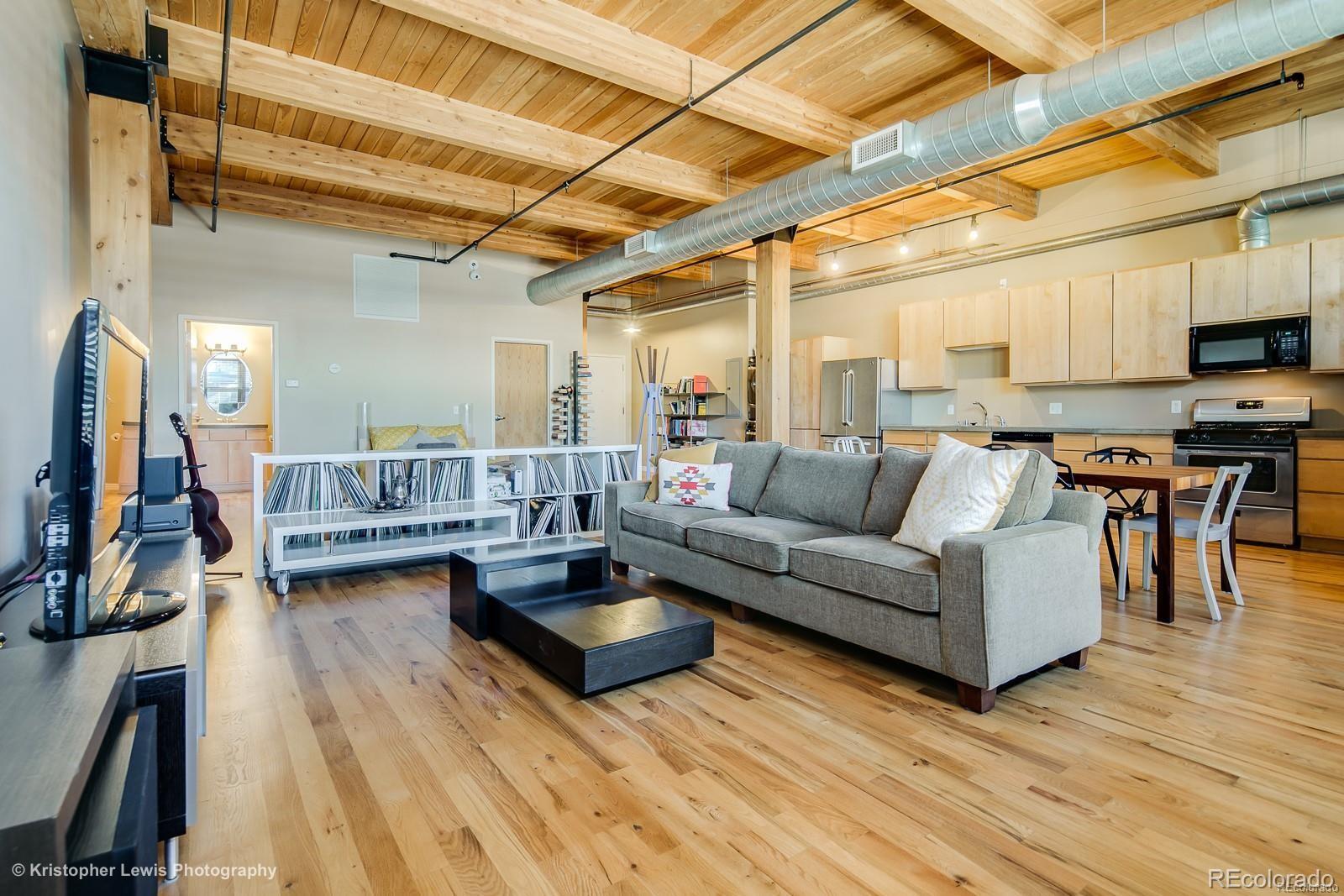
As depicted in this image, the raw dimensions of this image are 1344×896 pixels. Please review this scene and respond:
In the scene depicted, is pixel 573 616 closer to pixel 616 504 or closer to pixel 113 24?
pixel 616 504

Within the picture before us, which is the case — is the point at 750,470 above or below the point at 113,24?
below

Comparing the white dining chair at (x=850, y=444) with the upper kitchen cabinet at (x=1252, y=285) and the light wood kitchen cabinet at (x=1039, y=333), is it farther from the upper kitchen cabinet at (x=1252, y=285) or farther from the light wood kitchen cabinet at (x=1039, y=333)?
the upper kitchen cabinet at (x=1252, y=285)

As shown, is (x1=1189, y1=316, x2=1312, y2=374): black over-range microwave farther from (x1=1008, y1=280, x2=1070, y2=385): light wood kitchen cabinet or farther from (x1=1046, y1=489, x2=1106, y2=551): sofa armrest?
(x1=1046, y1=489, x2=1106, y2=551): sofa armrest

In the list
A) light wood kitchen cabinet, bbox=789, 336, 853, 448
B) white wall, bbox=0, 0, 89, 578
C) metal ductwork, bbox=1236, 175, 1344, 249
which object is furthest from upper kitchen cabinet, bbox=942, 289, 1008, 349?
white wall, bbox=0, 0, 89, 578

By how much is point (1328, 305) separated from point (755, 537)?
4810 mm

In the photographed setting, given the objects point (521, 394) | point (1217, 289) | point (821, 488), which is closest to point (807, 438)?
point (521, 394)

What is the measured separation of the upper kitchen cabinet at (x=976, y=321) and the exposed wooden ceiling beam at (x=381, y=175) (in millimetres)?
3377

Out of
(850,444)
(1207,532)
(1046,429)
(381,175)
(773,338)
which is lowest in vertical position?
(1207,532)

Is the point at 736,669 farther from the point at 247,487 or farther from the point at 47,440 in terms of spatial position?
the point at 247,487

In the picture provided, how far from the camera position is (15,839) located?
61 centimetres

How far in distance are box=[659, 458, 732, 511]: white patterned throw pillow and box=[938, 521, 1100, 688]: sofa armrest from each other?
5.91ft

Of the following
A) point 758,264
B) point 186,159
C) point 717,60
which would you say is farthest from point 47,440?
point 758,264

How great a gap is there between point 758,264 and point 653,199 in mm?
1517

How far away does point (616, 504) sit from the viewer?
4188 millimetres
